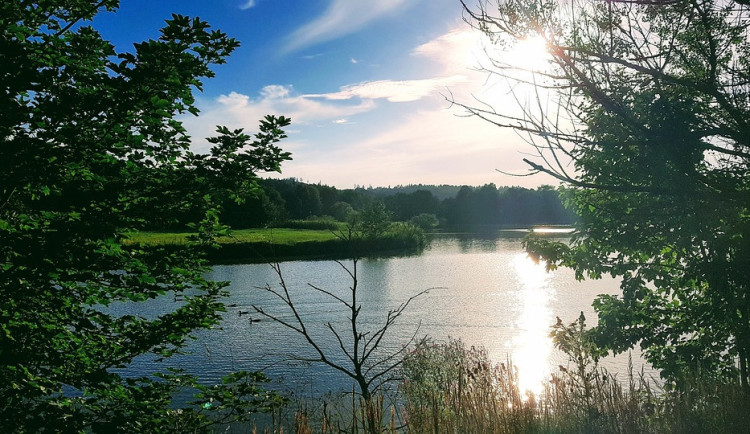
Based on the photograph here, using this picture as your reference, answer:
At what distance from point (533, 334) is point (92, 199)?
19.5 m

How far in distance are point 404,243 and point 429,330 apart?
45043mm

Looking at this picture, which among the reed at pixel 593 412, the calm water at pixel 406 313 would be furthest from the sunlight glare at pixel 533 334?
Answer: the reed at pixel 593 412

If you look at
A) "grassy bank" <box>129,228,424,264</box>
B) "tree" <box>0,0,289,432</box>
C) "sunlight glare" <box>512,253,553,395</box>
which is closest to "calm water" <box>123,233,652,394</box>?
"sunlight glare" <box>512,253,553,395</box>

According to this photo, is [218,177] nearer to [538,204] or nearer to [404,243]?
[404,243]

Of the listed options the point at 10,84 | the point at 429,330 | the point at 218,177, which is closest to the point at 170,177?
the point at 218,177

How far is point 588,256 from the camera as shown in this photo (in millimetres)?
9711

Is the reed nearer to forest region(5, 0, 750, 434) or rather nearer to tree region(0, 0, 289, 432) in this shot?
forest region(5, 0, 750, 434)

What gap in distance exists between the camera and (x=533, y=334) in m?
21.6

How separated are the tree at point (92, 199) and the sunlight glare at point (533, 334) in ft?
17.9

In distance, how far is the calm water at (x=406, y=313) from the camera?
56.3 feet

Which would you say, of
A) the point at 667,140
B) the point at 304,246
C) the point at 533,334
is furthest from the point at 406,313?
the point at 304,246

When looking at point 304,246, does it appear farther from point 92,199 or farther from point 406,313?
point 92,199

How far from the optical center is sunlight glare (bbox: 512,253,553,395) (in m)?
15.8

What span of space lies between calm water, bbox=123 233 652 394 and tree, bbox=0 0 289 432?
3506mm
